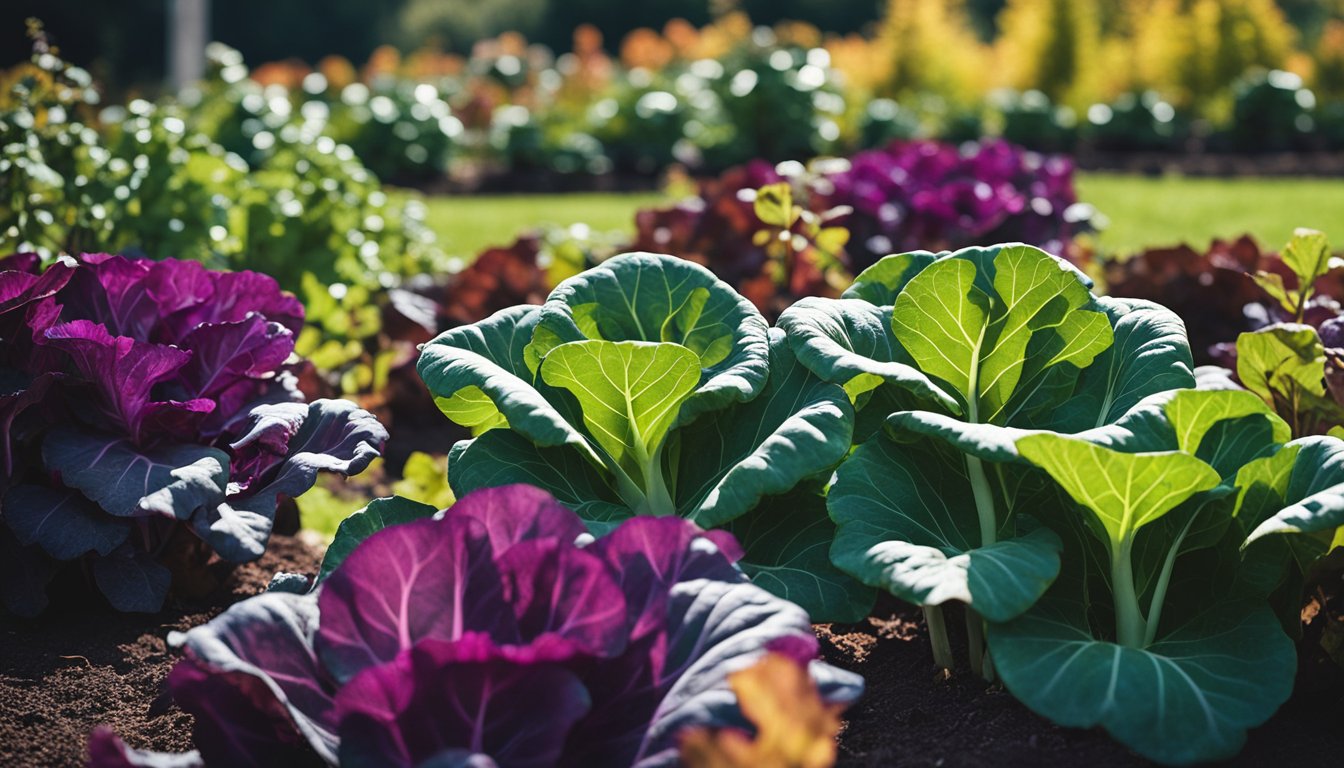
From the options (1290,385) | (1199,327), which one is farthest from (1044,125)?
(1290,385)

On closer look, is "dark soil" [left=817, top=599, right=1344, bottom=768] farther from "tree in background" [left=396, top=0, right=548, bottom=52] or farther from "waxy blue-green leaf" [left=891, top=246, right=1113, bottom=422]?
"tree in background" [left=396, top=0, right=548, bottom=52]

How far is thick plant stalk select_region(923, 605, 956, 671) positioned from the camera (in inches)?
84.3

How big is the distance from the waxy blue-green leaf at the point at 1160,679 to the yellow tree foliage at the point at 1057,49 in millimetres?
12250

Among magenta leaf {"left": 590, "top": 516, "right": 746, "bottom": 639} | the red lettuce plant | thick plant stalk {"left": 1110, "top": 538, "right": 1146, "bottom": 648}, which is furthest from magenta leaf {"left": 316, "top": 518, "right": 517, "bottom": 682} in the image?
the red lettuce plant

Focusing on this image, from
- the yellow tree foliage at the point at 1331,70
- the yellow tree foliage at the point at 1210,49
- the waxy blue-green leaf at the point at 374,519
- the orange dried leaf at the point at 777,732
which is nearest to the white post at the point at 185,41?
the yellow tree foliage at the point at 1210,49

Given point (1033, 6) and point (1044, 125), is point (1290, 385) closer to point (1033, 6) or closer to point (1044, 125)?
point (1044, 125)

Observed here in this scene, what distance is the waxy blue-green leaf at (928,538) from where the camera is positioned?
176cm

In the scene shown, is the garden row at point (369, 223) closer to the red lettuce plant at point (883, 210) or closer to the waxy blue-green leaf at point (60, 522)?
the red lettuce plant at point (883, 210)

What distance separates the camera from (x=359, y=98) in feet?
35.2

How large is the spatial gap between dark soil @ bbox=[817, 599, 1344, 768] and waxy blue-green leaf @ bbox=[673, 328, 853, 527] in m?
0.34

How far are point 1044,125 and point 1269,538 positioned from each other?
10019 millimetres

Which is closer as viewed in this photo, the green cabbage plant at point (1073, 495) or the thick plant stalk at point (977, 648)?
the green cabbage plant at point (1073, 495)

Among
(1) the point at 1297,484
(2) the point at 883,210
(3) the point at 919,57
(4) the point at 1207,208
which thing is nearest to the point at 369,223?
(2) the point at 883,210

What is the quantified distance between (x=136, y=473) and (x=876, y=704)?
4.79ft
